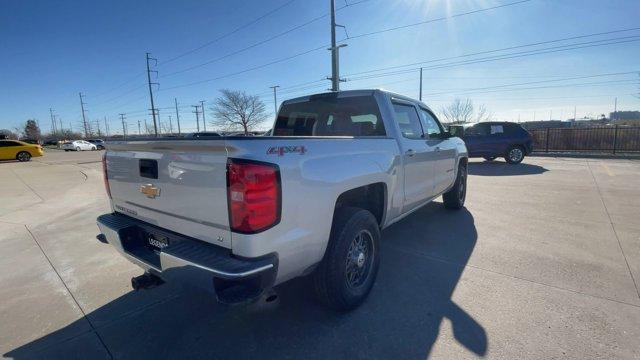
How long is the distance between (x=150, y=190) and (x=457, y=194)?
5.12 m

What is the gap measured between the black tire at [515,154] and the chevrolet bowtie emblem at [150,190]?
1399cm

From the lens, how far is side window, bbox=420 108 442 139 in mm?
4670

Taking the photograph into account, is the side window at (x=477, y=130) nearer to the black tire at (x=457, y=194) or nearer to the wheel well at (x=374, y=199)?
the black tire at (x=457, y=194)

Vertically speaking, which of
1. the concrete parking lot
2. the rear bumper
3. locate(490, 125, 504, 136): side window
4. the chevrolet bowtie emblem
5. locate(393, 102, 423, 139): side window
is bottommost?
the concrete parking lot

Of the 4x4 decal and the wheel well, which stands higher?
the 4x4 decal

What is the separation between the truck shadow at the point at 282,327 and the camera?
2377 millimetres

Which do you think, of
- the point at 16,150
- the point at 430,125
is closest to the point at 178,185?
the point at 430,125

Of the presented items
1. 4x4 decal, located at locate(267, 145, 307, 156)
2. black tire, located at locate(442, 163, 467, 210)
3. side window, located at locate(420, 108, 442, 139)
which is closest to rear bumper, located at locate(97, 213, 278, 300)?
4x4 decal, located at locate(267, 145, 307, 156)

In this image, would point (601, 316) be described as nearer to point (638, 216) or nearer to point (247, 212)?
point (247, 212)

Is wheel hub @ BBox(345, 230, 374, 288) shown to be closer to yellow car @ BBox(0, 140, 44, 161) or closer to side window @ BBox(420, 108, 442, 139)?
side window @ BBox(420, 108, 442, 139)

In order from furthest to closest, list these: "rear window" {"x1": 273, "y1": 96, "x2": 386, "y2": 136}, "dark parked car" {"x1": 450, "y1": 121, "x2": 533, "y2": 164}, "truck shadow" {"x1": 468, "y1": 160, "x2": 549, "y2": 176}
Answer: "dark parked car" {"x1": 450, "y1": 121, "x2": 533, "y2": 164}
"truck shadow" {"x1": 468, "y1": 160, "x2": 549, "y2": 176}
"rear window" {"x1": 273, "y1": 96, "x2": 386, "y2": 136}

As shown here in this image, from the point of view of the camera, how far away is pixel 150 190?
8.24 feet

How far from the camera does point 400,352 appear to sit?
2.32 metres

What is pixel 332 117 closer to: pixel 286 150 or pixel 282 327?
pixel 286 150
